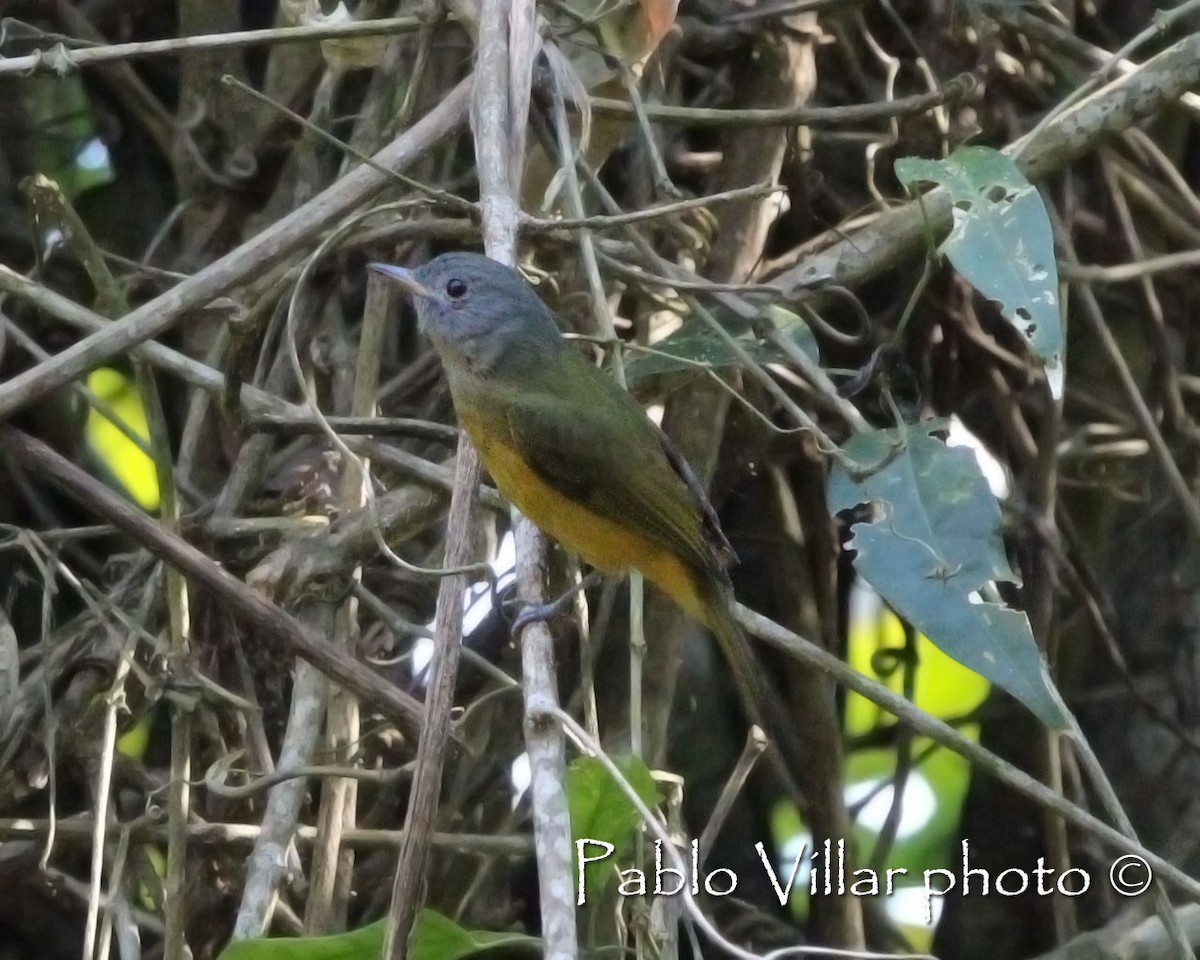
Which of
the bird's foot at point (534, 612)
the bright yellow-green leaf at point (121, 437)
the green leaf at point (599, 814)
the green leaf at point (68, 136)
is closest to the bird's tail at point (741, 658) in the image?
the bird's foot at point (534, 612)

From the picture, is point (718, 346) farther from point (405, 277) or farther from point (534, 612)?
point (534, 612)

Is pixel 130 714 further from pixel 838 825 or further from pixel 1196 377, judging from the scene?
pixel 1196 377

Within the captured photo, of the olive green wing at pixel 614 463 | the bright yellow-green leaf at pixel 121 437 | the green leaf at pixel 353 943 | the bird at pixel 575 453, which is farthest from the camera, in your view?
the bright yellow-green leaf at pixel 121 437

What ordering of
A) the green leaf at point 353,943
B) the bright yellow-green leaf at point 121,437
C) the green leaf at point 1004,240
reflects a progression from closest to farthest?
the green leaf at point 353,943, the green leaf at point 1004,240, the bright yellow-green leaf at point 121,437

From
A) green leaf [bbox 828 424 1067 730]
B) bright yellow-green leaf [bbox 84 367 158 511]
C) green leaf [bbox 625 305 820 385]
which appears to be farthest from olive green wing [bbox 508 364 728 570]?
bright yellow-green leaf [bbox 84 367 158 511]

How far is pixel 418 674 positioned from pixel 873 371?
1.12 meters

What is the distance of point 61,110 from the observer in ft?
12.0

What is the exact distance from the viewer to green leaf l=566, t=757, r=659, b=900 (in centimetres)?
227

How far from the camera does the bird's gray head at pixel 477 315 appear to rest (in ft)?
9.66

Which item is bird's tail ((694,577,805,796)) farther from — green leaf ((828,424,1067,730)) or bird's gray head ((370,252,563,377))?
bird's gray head ((370,252,563,377))

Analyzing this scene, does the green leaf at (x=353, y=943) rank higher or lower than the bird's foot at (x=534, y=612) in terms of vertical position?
lower

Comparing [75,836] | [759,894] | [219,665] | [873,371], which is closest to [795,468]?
[873,371]

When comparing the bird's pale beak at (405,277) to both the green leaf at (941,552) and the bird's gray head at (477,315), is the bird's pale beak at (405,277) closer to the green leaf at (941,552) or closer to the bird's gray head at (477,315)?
the bird's gray head at (477,315)

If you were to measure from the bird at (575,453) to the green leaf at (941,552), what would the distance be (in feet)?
1.64
